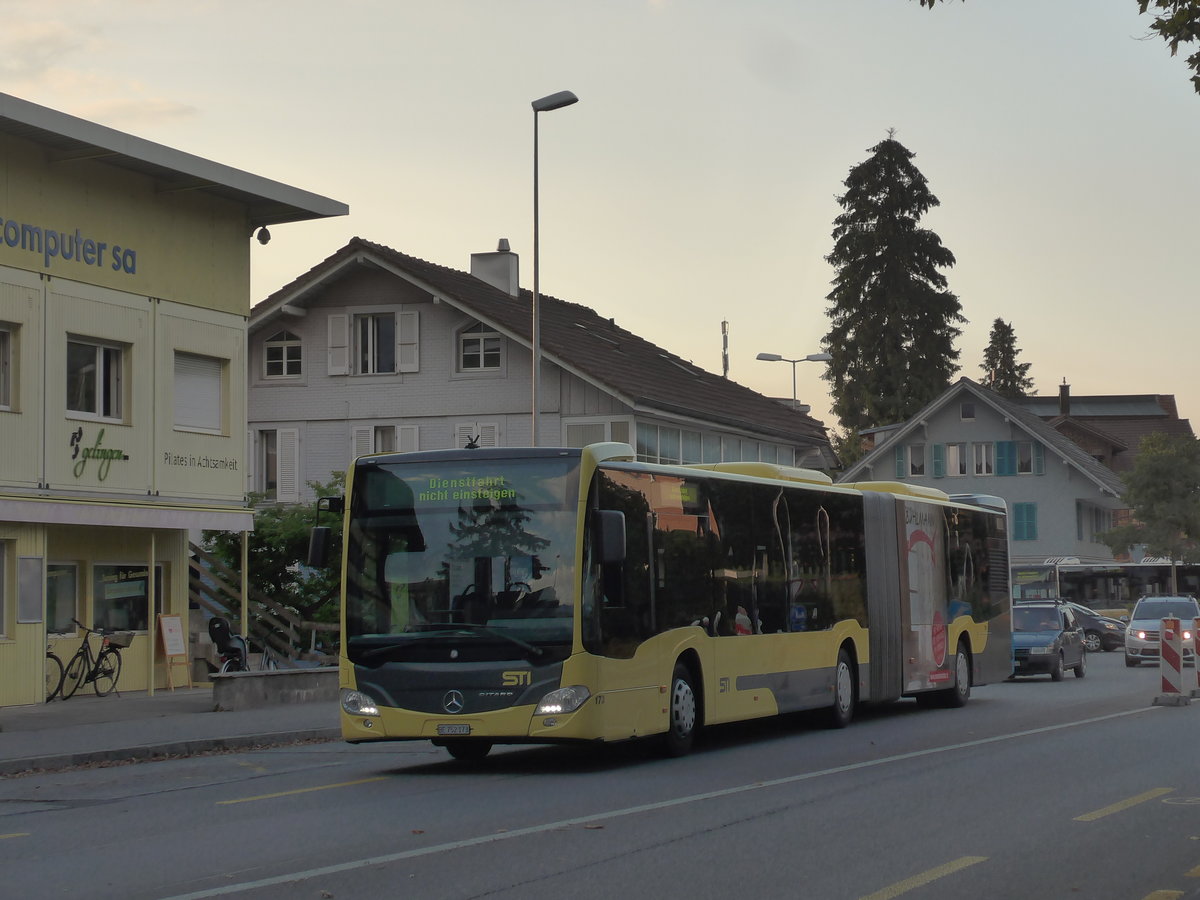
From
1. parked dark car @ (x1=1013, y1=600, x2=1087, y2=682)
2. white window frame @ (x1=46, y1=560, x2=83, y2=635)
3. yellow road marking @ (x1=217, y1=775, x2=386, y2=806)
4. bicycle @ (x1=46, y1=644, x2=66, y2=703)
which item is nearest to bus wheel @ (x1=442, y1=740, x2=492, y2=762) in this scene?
yellow road marking @ (x1=217, y1=775, x2=386, y2=806)

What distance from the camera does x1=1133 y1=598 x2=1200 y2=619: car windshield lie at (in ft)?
141

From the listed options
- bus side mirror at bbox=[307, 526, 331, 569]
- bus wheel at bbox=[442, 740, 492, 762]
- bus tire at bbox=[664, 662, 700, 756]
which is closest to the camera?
bus side mirror at bbox=[307, 526, 331, 569]

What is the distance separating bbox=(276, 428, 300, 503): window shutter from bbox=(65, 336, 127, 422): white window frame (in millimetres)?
21388

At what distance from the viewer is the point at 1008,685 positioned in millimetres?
32531

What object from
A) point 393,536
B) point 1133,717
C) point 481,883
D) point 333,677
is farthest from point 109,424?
point 481,883

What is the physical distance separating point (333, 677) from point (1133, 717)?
443 inches

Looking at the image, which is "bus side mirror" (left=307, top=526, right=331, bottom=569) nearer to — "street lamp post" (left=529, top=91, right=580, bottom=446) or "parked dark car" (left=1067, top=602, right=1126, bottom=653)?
"street lamp post" (left=529, top=91, right=580, bottom=446)

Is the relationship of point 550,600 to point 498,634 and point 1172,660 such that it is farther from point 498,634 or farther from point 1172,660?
point 1172,660

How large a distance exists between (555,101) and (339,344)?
1930 cm

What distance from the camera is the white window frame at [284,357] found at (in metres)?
48.6

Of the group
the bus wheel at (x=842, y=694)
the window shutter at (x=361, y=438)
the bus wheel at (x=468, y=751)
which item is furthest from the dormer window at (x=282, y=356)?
the bus wheel at (x=468, y=751)

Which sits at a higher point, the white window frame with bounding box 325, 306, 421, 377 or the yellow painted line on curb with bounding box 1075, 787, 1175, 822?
the white window frame with bounding box 325, 306, 421, 377

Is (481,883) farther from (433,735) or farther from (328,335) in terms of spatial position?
(328,335)

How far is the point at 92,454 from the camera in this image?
2572 centimetres
